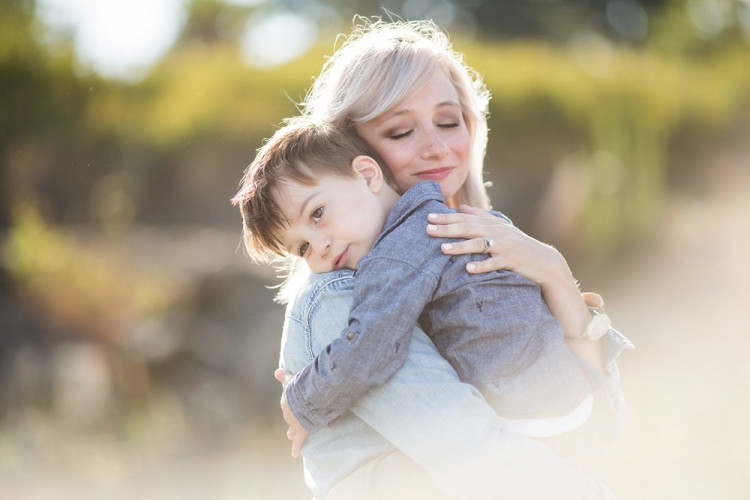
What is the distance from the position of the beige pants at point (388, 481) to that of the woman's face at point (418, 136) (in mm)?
730

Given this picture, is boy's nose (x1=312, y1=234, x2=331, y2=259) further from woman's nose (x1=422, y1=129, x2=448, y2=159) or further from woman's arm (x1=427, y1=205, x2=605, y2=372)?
woman's nose (x1=422, y1=129, x2=448, y2=159)

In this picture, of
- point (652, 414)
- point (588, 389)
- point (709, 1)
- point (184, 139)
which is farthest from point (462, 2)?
point (588, 389)

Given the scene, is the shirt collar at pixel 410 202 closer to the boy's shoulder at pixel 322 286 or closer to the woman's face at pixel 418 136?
the boy's shoulder at pixel 322 286

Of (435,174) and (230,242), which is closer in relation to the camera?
(435,174)

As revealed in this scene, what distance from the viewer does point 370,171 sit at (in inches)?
83.3

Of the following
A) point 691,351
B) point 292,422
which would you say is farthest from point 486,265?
point 691,351

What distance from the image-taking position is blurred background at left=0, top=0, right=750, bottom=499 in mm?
4895

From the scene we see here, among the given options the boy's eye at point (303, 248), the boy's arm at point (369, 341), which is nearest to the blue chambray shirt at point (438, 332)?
the boy's arm at point (369, 341)

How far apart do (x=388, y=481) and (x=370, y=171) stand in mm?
723

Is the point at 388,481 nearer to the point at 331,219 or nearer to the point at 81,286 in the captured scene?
the point at 331,219

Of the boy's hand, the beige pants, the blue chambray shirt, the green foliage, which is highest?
the blue chambray shirt

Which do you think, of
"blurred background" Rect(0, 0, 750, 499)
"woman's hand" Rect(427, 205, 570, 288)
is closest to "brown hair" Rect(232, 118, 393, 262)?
"woman's hand" Rect(427, 205, 570, 288)

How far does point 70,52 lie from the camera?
654 cm

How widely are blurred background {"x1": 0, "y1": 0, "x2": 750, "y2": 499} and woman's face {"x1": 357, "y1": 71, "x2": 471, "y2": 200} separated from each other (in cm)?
268
